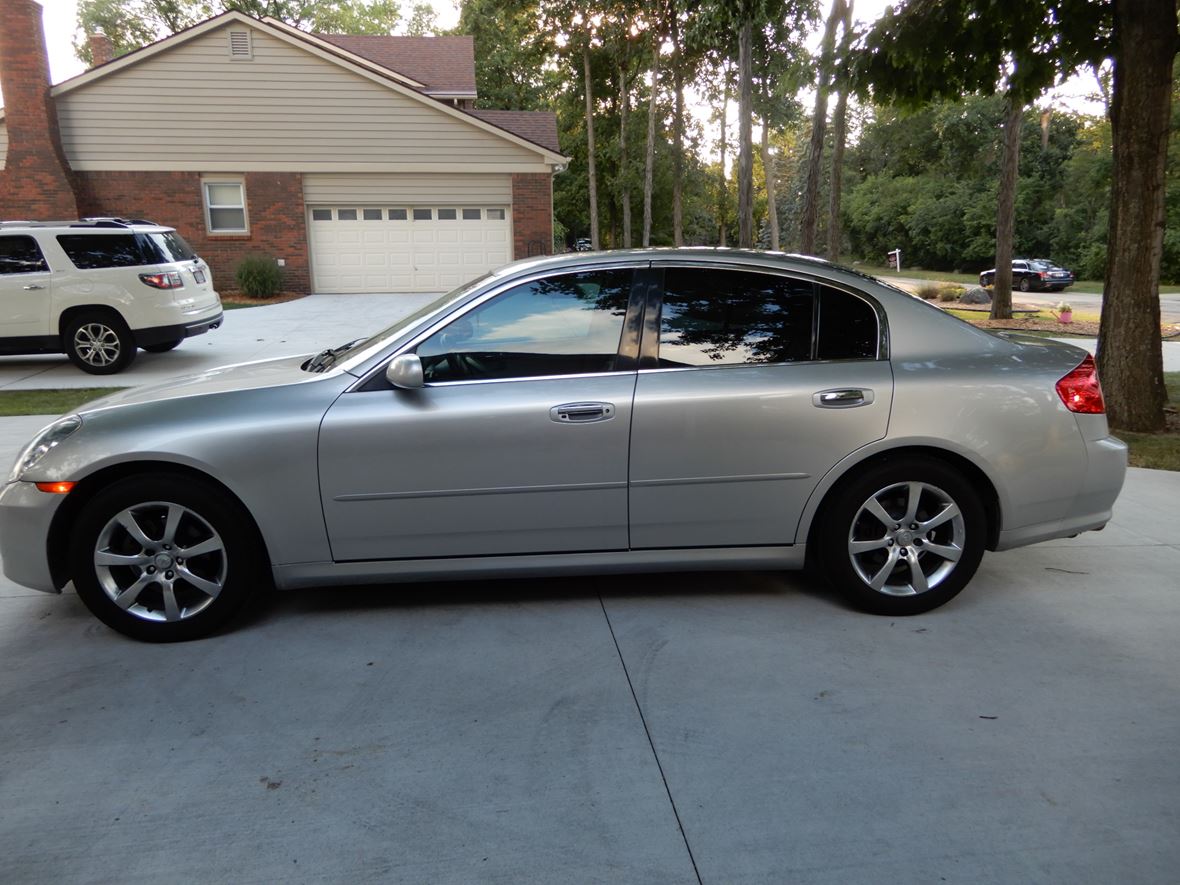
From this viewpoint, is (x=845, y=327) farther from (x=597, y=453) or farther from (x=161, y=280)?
(x=161, y=280)

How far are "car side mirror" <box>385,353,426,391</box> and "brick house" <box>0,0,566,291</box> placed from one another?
66.3ft

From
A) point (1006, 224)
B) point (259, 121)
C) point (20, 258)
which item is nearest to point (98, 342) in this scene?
point (20, 258)

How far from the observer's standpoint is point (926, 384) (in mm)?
3961

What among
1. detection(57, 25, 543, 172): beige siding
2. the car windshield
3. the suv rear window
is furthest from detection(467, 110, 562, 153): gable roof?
the car windshield

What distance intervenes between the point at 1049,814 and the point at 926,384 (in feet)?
6.19

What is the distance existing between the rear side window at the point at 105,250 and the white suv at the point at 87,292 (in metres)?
0.01

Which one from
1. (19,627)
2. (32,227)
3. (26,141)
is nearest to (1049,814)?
(19,627)

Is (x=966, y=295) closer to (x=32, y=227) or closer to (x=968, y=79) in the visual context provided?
(x=968, y=79)

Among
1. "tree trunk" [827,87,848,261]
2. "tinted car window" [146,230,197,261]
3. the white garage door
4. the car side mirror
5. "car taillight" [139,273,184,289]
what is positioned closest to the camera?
the car side mirror

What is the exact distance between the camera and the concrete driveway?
2.53 m

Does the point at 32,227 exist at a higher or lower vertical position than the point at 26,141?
lower

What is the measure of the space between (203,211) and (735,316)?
22.2 meters

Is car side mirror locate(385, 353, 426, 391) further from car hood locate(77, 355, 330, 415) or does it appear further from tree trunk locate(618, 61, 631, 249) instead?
tree trunk locate(618, 61, 631, 249)

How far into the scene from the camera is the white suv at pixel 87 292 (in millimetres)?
11062
